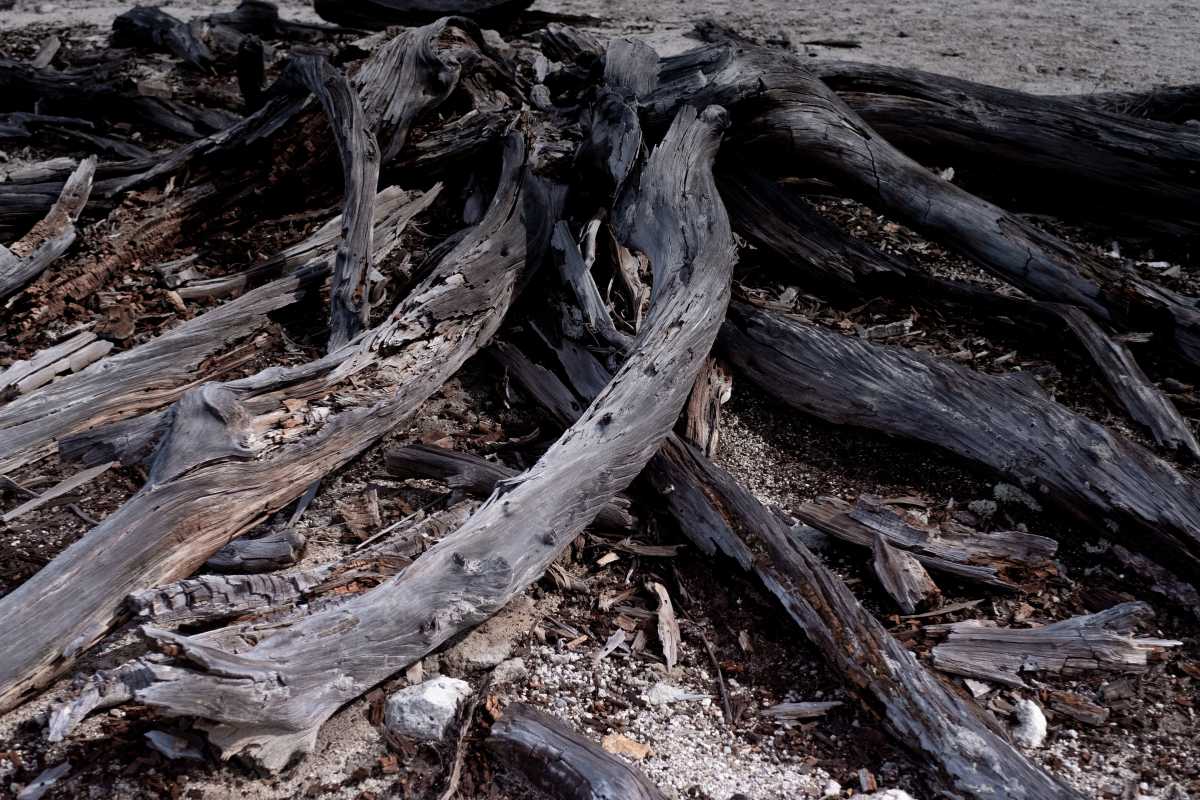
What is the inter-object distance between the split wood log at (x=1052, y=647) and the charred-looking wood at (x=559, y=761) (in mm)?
1087

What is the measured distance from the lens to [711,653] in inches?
128

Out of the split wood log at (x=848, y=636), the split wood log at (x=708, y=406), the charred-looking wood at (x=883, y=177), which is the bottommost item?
the split wood log at (x=848, y=636)

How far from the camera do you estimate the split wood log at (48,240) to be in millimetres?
4789

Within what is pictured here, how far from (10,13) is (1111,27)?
9.70 meters

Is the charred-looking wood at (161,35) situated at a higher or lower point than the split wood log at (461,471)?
higher

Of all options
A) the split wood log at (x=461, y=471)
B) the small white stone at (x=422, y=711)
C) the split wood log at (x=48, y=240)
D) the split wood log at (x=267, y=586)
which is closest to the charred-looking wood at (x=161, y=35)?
the split wood log at (x=48, y=240)

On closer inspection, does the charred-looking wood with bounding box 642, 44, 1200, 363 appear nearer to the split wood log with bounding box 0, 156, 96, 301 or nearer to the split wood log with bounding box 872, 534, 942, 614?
the split wood log with bounding box 872, 534, 942, 614

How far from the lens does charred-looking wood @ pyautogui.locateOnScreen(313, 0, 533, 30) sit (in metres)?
8.05

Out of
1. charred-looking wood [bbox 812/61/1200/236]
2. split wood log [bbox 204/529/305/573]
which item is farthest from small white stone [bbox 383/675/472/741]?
charred-looking wood [bbox 812/61/1200/236]

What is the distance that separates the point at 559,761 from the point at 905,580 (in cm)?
131

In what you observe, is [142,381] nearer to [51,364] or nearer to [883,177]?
[51,364]

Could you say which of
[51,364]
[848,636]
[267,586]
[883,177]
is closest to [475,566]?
[267,586]

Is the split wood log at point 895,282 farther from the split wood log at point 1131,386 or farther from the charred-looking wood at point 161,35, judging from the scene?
the charred-looking wood at point 161,35

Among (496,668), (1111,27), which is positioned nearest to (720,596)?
(496,668)
